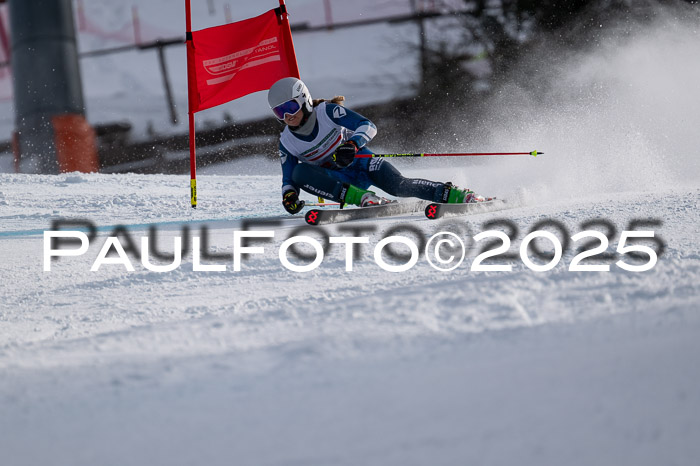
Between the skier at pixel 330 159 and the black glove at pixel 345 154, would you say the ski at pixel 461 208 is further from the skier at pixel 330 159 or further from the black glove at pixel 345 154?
the black glove at pixel 345 154

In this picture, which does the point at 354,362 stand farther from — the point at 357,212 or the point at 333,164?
the point at 333,164

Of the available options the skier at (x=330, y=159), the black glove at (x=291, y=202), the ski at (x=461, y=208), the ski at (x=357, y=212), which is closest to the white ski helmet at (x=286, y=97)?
the skier at (x=330, y=159)

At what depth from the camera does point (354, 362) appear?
65.6 inches

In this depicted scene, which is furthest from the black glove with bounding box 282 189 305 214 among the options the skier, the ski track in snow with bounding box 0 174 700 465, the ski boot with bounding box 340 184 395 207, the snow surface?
the ski track in snow with bounding box 0 174 700 465

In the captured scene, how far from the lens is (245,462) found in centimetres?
129

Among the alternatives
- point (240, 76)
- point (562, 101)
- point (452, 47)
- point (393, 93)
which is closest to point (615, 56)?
point (562, 101)

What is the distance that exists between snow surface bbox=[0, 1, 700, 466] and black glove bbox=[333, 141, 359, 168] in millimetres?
1010

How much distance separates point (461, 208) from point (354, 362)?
2768mm

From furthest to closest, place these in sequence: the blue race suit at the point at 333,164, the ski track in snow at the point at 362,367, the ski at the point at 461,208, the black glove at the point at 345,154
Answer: the blue race suit at the point at 333,164
the black glove at the point at 345,154
the ski at the point at 461,208
the ski track in snow at the point at 362,367

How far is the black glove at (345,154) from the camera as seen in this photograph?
4.28 meters

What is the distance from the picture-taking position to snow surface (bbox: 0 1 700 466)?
132 cm

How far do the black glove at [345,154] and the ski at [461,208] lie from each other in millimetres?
587

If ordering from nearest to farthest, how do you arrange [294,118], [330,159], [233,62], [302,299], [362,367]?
[362,367] < [302,299] < [294,118] < [330,159] < [233,62]

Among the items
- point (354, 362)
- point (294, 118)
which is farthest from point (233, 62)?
point (354, 362)
